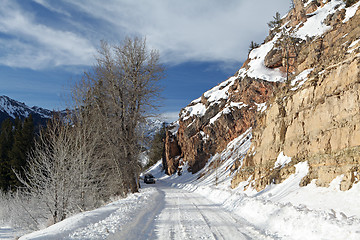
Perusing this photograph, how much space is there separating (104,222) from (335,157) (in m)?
10.9

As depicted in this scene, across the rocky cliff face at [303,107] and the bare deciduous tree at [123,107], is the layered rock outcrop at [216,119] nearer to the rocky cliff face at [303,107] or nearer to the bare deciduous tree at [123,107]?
the rocky cliff face at [303,107]

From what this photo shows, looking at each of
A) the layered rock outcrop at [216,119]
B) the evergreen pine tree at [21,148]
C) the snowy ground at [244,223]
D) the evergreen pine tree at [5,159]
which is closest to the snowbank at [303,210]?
the snowy ground at [244,223]

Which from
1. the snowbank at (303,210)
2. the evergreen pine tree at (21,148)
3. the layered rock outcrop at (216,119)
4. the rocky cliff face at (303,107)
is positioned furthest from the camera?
the layered rock outcrop at (216,119)

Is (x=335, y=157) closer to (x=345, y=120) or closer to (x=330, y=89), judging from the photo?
(x=345, y=120)

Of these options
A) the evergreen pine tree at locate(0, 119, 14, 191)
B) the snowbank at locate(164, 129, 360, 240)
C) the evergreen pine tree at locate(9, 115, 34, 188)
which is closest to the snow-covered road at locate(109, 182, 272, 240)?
the snowbank at locate(164, 129, 360, 240)

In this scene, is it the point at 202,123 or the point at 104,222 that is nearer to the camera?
the point at 104,222

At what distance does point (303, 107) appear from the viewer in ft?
54.3

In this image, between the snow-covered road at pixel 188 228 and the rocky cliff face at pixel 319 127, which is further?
the rocky cliff face at pixel 319 127

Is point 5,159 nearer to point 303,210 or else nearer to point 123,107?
point 123,107

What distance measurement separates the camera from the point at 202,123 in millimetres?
52875

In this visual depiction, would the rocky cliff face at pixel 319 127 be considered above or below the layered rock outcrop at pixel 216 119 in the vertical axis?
below

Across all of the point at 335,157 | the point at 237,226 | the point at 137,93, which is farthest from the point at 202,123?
the point at 237,226

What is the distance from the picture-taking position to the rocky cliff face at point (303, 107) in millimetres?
12039

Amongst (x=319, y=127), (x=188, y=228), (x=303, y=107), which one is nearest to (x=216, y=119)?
(x=303, y=107)
